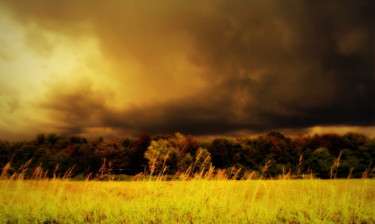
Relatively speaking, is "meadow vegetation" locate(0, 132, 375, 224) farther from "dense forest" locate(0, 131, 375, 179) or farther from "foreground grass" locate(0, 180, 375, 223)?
"dense forest" locate(0, 131, 375, 179)

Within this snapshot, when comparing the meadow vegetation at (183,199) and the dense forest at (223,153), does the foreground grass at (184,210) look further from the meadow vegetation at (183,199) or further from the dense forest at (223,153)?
the dense forest at (223,153)

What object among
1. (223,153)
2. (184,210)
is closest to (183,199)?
(184,210)

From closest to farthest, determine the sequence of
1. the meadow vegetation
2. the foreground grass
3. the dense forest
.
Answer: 1. the foreground grass
2. the meadow vegetation
3. the dense forest

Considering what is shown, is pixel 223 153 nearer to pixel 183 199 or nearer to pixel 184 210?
pixel 183 199

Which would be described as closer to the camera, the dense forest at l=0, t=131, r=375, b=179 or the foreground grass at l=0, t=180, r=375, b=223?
the foreground grass at l=0, t=180, r=375, b=223

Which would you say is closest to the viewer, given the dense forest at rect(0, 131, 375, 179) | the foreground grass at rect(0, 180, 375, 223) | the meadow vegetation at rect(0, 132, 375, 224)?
the foreground grass at rect(0, 180, 375, 223)

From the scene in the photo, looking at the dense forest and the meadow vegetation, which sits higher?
the meadow vegetation

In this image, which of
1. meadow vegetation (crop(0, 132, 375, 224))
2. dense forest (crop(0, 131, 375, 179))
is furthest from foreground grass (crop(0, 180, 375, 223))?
dense forest (crop(0, 131, 375, 179))

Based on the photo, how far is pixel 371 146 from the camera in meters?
61.5

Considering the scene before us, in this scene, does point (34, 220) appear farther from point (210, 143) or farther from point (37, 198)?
point (210, 143)

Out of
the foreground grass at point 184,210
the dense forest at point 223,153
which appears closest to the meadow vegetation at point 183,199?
the foreground grass at point 184,210

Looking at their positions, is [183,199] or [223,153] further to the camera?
[223,153]

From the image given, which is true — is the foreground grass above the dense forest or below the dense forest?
above

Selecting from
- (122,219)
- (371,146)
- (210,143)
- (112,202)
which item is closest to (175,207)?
(122,219)
